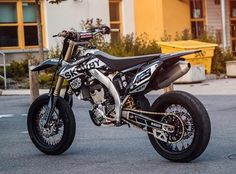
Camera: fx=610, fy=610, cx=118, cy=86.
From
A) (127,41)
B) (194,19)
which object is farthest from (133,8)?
(127,41)

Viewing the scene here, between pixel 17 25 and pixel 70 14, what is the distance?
7.59ft

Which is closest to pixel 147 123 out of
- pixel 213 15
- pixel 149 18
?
pixel 149 18

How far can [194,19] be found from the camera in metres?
28.3

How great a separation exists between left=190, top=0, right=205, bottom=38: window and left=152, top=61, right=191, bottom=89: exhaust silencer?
2174cm

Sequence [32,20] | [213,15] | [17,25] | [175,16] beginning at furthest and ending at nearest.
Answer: [213,15], [175,16], [32,20], [17,25]

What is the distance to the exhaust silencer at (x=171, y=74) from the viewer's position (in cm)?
663

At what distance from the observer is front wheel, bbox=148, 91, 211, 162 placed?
6.45 metres

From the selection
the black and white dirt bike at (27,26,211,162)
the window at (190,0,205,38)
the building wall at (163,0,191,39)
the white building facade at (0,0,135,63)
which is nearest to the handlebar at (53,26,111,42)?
the black and white dirt bike at (27,26,211,162)

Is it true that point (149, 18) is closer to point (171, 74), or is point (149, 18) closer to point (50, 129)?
point (50, 129)

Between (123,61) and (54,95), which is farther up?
(123,61)

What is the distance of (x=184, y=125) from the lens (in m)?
6.55

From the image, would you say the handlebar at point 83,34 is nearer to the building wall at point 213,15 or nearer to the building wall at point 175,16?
the building wall at point 175,16

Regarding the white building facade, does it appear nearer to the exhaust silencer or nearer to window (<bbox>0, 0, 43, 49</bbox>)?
window (<bbox>0, 0, 43, 49</bbox>)

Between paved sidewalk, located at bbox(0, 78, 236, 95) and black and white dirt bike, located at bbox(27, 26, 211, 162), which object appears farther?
paved sidewalk, located at bbox(0, 78, 236, 95)
